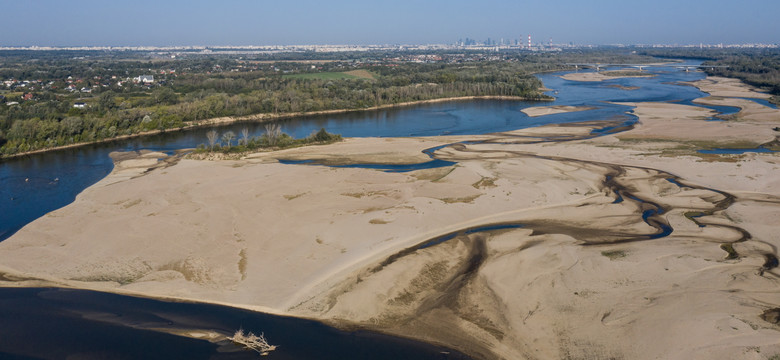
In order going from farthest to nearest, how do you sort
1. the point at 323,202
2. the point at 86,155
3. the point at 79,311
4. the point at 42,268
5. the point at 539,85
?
the point at 539,85, the point at 86,155, the point at 323,202, the point at 42,268, the point at 79,311

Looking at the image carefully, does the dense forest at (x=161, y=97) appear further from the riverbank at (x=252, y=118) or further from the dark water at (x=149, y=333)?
the dark water at (x=149, y=333)

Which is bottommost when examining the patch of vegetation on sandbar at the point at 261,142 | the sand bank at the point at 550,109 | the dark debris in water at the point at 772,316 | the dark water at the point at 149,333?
the dark water at the point at 149,333

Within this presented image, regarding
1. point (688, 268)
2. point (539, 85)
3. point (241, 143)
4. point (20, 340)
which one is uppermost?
point (539, 85)

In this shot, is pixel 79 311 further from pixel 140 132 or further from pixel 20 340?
pixel 140 132

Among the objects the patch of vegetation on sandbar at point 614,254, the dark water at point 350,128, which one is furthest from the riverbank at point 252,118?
the patch of vegetation on sandbar at point 614,254

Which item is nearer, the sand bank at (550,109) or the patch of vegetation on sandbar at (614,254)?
the patch of vegetation on sandbar at (614,254)

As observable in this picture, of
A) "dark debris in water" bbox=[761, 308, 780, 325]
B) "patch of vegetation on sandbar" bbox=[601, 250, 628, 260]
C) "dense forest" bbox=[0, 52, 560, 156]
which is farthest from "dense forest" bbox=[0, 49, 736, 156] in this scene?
"dark debris in water" bbox=[761, 308, 780, 325]

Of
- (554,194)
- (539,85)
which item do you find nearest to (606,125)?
(554,194)

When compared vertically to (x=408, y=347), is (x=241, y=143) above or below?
above
